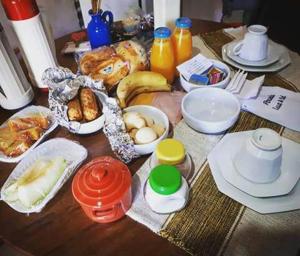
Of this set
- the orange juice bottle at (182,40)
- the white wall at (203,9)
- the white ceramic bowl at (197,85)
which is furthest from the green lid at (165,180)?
the white wall at (203,9)

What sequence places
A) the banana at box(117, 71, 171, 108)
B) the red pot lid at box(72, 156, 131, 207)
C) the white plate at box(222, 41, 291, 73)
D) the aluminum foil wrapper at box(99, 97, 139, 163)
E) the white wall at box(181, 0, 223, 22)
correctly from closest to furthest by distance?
1. the red pot lid at box(72, 156, 131, 207)
2. the aluminum foil wrapper at box(99, 97, 139, 163)
3. the banana at box(117, 71, 171, 108)
4. the white plate at box(222, 41, 291, 73)
5. the white wall at box(181, 0, 223, 22)

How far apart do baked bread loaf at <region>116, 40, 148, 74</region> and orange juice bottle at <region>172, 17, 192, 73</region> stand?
96 millimetres

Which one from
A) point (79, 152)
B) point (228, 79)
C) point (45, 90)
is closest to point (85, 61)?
point (45, 90)

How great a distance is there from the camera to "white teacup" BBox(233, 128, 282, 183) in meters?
0.46

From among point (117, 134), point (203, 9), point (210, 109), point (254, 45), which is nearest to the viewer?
point (117, 134)

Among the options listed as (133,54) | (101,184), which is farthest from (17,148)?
(133,54)

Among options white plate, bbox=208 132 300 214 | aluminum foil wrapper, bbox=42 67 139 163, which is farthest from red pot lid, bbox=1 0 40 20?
white plate, bbox=208 132 300 214

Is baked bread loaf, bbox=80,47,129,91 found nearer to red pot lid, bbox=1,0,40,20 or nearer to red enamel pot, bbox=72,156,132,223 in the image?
red pot lid, bbox=1,0,40,20

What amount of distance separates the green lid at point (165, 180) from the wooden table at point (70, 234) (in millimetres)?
84

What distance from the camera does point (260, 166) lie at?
0.47 meters

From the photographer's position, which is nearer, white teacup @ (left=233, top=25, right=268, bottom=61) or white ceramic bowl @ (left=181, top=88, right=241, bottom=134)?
white ceramic bowl @ (left=181, top=88, right=241, bottom=134)

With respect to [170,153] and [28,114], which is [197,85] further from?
[28,114]

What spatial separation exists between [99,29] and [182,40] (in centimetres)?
25

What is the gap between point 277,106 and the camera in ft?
2.19
